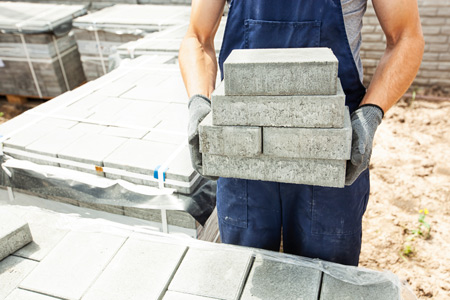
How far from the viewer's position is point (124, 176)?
285cm

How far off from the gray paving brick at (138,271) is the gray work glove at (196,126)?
55 cm

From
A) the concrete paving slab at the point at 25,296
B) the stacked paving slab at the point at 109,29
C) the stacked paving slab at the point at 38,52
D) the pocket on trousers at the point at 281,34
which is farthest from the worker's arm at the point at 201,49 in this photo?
the stacked paving slab at the point at 38,52

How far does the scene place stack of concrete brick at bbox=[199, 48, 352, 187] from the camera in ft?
5.14

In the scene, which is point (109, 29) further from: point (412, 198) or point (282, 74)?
point (282, 74)

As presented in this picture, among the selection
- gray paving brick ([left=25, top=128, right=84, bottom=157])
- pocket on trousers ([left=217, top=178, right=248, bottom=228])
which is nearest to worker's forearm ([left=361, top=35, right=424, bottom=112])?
pocket on trousers ([left=217, top=178, right=248, bottom=228])

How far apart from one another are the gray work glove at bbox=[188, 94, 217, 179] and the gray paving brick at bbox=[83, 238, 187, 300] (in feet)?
1.80

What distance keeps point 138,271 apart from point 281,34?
1377 mm

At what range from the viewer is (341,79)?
77.3 inches

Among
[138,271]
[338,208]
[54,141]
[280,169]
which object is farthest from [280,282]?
[54,141]

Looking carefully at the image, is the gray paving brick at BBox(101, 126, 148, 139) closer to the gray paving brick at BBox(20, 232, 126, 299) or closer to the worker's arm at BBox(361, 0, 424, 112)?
the gray paving brick at BBox(20, 232, 126, 299)

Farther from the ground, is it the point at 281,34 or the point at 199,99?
the point at 281,34

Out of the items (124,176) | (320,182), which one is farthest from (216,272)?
(124,176)

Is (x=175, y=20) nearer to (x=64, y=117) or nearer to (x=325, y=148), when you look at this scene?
(x=64, y=117)

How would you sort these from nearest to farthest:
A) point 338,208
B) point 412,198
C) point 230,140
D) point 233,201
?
point 230,140
point 338,208
point 233,201
point 412,198
